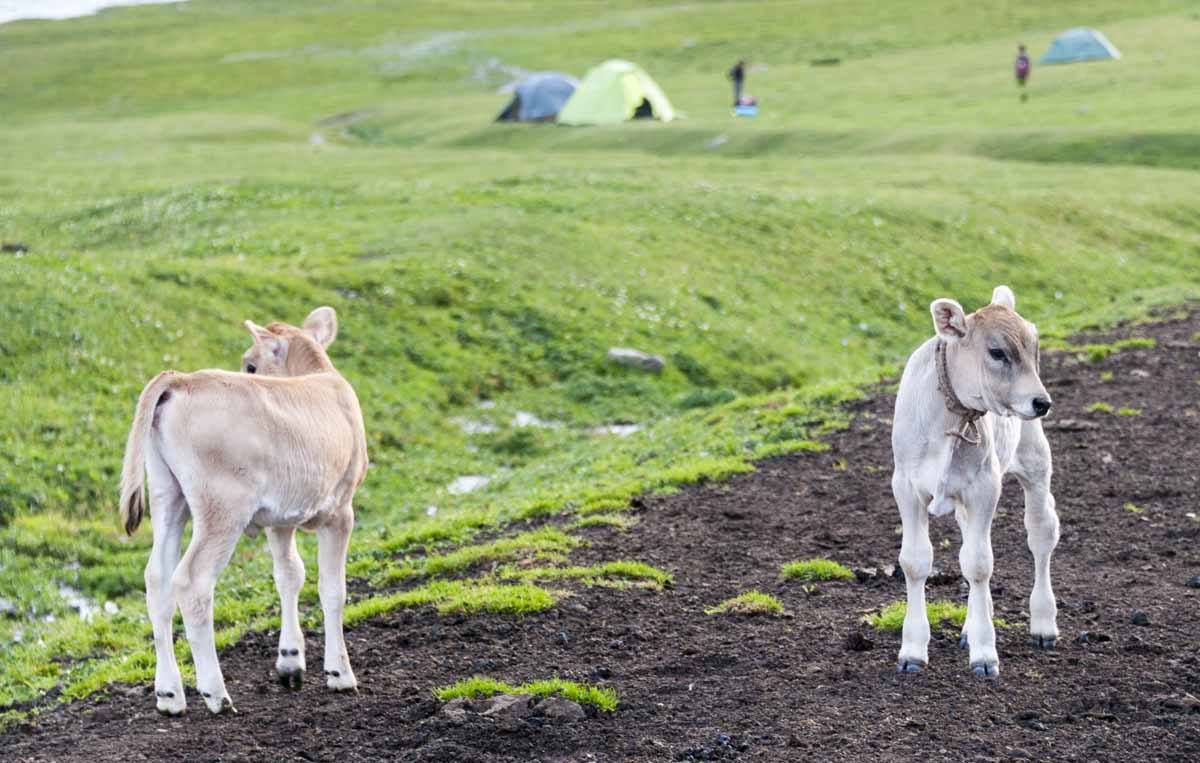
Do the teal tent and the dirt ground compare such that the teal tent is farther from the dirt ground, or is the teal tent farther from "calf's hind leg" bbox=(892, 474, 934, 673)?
"calf's hind leg" bbox=(892, 474, 934, 673)

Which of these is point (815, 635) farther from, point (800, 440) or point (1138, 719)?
point (800, 440)

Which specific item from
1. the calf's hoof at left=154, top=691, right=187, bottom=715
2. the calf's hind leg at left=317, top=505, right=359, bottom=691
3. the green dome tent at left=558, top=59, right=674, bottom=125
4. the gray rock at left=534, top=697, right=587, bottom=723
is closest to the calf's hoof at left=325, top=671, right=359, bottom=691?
the calf's hind leg at left=317, top=505, right=359, bottom=691

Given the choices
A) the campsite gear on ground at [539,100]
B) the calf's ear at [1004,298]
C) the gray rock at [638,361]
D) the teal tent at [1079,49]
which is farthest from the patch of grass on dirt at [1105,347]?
the teal tent at [1079,49]

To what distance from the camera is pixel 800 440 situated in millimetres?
18984

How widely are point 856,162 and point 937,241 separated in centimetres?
1427

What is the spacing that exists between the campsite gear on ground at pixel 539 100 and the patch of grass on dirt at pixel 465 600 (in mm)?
57822

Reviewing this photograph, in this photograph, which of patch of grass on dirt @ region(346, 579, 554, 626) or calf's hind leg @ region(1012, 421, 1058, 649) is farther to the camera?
patch of grass on dirt @ region(346, 579, 554, 626)

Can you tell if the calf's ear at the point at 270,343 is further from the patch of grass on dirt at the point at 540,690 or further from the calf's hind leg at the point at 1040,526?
the calf's hind leg at the point at 1040,526

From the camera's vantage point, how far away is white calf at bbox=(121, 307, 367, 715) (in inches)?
385

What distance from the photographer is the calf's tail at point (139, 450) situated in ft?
32.2

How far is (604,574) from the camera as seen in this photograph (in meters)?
13.4

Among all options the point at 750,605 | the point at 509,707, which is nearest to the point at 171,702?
the point at 509,707

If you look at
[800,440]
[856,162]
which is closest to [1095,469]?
[800,440]

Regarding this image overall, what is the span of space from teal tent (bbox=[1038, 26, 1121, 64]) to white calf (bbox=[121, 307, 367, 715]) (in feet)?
269
